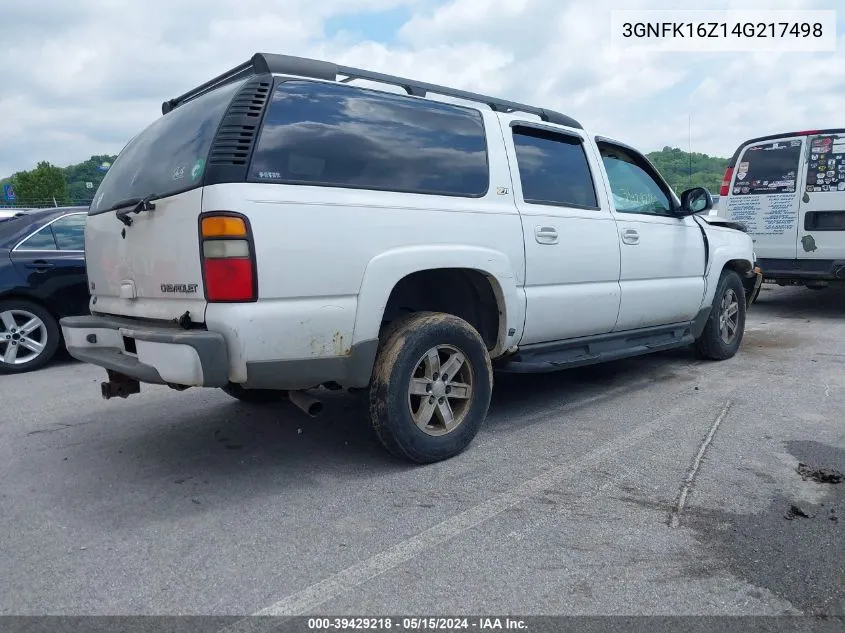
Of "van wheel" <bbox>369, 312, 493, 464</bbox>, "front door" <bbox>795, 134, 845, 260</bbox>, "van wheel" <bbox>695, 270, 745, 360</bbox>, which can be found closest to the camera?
"van wheel" <bbox>369, 312, 493, 464</bbox>

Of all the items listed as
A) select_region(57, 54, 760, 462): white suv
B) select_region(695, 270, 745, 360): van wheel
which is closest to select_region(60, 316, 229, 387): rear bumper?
select_region(57, 54, 760, 462): white suv

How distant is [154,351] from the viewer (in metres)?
3.10

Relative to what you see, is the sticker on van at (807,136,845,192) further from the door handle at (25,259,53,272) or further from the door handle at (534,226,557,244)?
the door handle at (25,259,53,272)

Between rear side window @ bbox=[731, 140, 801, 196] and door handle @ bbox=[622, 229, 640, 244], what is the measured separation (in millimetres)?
5093

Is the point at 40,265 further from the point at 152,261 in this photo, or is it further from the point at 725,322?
the point at 725,322

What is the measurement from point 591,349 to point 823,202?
5648mm

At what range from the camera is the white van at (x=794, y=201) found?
8.50 meters

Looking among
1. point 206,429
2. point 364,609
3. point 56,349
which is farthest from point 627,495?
point 56,349

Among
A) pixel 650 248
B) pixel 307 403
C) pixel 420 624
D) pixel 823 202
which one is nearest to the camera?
pixel 420 624

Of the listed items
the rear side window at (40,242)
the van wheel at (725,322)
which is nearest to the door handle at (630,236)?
the van wheel at (725,322)

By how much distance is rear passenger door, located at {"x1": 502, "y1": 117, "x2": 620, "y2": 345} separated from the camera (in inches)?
165

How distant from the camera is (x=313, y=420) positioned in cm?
448

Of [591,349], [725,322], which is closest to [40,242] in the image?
→ [591,349]

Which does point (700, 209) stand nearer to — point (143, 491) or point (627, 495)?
point (627, 495)
